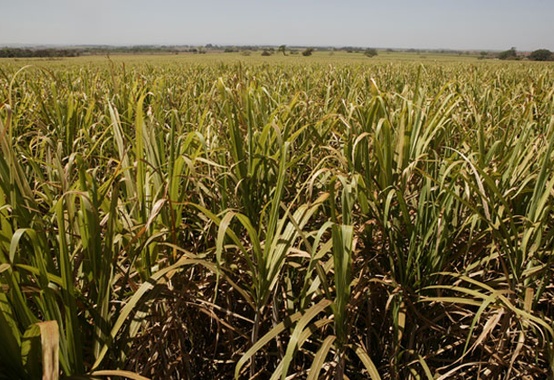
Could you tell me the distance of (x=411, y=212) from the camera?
1.48 metres

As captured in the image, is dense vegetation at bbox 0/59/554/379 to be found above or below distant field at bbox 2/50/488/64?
below

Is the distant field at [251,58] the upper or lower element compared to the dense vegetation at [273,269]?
upper

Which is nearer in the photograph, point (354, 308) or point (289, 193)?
point (354, 308)

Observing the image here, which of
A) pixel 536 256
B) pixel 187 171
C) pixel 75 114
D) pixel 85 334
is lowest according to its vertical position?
pixel 85 334

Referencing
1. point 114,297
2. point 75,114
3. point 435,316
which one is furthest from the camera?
point 75,114

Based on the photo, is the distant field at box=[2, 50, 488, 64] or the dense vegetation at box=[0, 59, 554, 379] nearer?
the dense vegetation at box=[0, 59, 554, 379]

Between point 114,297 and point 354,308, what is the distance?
2.37 ft

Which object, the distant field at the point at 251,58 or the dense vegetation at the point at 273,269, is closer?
the dense vegetation at the point at 273,269

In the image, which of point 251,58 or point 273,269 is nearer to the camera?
point 273,269

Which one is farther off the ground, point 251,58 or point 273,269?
point 251,58

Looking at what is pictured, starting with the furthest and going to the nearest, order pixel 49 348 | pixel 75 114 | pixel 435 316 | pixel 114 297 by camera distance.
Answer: pixel 75 114 < pixel 435 316 < pixel 114 297 < pixel 49 348

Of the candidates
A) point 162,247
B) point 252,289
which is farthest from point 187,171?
point 252,289

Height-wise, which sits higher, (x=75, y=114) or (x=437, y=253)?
(x=75, y=114)

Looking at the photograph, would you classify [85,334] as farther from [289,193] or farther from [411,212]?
[411,212]
